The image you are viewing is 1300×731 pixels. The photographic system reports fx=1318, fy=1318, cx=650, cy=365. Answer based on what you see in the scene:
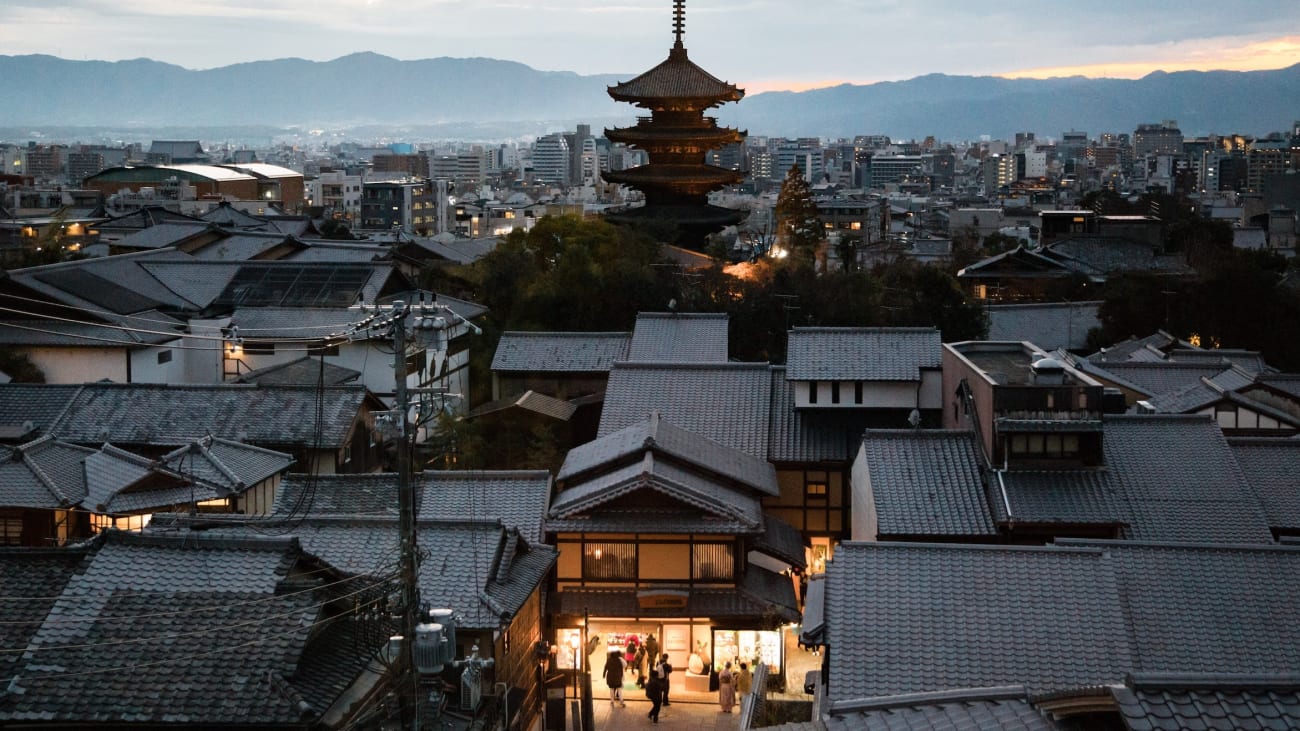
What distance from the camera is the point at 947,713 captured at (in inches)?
279

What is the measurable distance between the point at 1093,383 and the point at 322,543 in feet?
34.2

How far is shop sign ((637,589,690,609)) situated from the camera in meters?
17.2

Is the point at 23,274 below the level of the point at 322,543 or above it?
above

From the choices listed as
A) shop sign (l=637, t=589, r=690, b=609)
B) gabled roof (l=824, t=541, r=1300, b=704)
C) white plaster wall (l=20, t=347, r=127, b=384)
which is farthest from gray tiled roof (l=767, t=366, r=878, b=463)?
white plaster wall (l=20, t=347, r=127, b=384)

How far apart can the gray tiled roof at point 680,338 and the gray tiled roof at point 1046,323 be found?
32.2ft

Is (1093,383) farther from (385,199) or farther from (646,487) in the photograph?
(385,199)

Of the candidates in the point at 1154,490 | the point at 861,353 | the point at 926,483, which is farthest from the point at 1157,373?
the point at 926,483

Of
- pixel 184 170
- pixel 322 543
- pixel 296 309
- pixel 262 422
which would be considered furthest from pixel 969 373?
pixel 184 170

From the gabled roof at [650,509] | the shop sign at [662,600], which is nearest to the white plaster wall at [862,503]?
the gabled roof at [650,509]

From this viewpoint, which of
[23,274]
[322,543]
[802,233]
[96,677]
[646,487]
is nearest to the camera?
[96,677]

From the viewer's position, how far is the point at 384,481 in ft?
62.8

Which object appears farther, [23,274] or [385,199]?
[385,199]

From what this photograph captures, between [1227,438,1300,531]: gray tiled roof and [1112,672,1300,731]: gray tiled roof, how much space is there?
12.8 meters

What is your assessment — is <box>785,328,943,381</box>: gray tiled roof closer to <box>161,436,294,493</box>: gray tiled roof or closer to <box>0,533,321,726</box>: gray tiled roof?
<box>161,436,294,493</box>: gray tiled roof
